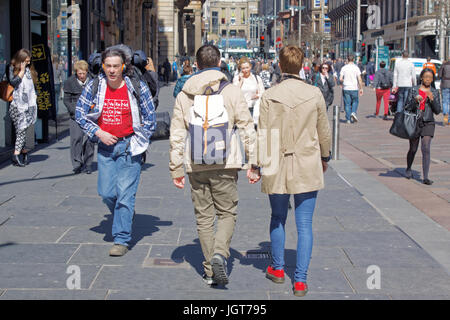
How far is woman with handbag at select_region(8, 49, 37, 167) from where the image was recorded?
11172 mm

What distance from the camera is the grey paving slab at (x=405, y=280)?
5250 millimetres

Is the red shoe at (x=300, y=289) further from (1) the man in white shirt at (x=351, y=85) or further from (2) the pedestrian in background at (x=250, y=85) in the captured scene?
(1) the man in white shirt at (x=351, y=85)

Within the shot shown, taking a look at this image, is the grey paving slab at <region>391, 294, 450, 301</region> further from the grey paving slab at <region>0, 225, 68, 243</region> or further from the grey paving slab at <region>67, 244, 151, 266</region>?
the grey paving slab at <region>0, 225, 68, 243</region>

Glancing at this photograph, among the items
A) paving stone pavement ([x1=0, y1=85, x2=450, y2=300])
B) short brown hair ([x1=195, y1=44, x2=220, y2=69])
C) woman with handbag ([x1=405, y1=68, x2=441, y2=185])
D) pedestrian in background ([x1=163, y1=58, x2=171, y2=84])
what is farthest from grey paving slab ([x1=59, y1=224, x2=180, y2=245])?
pedestrian in background ([x1=163, y1=58, x2=171, y2=84])

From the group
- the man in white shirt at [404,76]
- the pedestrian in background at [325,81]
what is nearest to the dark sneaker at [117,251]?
the pedestrian in background at [325,81]

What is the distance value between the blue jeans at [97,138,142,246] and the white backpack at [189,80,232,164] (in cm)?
118

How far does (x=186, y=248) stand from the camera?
254 inches

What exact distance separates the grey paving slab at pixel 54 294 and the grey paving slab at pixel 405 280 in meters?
1.76

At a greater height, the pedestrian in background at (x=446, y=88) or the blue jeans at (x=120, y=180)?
the pedestrian in background at (x=446, y=88)

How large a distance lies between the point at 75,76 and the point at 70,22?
6.71 meters

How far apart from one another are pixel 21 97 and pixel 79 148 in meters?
1.35
